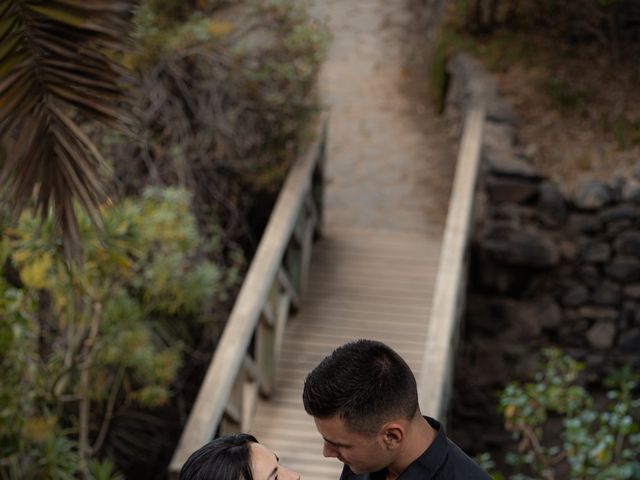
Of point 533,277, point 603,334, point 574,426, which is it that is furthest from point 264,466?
point 603,334

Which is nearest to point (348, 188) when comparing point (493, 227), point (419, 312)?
point (493, 227)

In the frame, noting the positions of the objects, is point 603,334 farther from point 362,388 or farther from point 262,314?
point 362,388

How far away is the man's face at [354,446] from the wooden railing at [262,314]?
3.42 meters

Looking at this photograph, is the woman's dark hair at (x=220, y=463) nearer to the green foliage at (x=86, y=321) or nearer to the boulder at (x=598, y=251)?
the green foliage at (x=86, y=321)

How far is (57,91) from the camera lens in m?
4.50

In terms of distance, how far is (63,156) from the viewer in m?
4.55

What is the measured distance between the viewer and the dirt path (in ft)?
33.6

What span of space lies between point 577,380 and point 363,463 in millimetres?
9211

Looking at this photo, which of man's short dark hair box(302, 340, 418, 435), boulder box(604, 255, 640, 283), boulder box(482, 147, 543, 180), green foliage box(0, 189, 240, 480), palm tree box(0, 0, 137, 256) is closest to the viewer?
man's short dark hair box(302, 340, 418, 435)

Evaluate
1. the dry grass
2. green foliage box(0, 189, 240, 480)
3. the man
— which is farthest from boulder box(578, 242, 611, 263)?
the man

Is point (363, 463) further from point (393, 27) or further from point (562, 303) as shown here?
point (393, 27)

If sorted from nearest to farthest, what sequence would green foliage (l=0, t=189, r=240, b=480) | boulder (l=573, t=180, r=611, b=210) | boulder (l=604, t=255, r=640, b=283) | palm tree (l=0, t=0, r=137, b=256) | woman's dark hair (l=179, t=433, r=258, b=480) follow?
woman's dark hair (l=179, t=433, r=258, b=480) → palm tree (l=0, t=0, r=137, b=256) → green foliage (l=0, t=189, r=240, b=480) → boulder (l=573, t=180, r=611, b=210) → boulder (l=604, t=255, r=640, b=283)

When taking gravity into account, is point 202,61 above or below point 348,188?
above

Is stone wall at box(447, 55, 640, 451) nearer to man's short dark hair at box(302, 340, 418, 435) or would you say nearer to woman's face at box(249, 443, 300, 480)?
man's short dark hair at box(302, 340, 418, 435)
